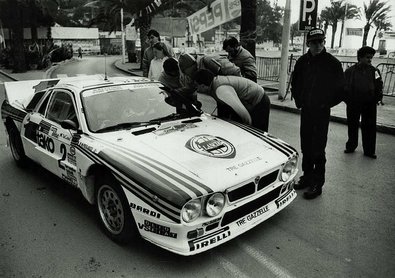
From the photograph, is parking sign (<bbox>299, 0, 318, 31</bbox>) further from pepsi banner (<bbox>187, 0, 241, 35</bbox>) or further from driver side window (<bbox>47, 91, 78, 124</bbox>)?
driver side window (<bbox>47, 91, 78, 124</bbox>)

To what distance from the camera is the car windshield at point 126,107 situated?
4.10 meters

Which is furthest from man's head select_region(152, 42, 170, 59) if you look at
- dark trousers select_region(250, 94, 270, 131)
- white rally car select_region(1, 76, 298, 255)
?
dark trousers select_region(250, 94, 270, 131)

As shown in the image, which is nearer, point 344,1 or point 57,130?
point 57,130

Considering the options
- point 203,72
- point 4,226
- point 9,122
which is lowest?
point 4,226

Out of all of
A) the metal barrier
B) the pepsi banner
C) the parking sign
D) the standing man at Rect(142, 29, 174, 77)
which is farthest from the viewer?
the metal barrier

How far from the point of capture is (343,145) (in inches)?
274

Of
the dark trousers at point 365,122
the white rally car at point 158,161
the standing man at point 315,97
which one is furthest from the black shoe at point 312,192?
the dark trousers at point 365,122

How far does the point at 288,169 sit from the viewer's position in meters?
3.85

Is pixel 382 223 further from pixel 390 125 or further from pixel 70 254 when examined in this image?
pixel 390 125

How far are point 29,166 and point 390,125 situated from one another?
6.87 meters

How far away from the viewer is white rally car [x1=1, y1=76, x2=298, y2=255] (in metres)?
3.09

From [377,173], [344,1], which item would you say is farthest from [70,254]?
[344,1]

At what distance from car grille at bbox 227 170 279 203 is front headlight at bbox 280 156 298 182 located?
0.49ft

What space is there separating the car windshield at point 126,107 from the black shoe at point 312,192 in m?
1.74
